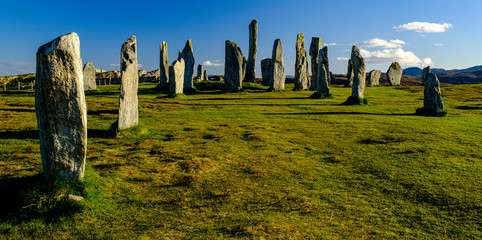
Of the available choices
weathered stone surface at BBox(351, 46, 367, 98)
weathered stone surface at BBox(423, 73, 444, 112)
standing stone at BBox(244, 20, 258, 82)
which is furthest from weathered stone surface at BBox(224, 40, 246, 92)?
weathered stone surface at BBox(423, 73, 444, 112)

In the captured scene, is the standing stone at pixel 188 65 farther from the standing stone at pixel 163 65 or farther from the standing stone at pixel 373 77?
the standing stone at pixel 373 77

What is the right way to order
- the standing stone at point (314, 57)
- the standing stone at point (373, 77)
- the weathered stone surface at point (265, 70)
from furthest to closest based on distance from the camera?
the standing stone at point (373, 77)
the weathered stone surface at point (265, 70)
the standing stone at point (314, 57)

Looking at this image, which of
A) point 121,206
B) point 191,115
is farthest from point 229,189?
point 191,115

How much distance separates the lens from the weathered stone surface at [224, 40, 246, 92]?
Answer: 25828 mm

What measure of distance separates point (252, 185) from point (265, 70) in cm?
3285

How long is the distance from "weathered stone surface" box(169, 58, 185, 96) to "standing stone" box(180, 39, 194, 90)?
4.16 m

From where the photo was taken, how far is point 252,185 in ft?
20.4

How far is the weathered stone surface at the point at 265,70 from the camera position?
1433 inches

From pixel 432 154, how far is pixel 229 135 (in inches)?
226

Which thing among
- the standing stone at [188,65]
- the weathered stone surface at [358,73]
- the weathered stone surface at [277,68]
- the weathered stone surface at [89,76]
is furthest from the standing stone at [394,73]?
the weathered stone surface at [89,76]

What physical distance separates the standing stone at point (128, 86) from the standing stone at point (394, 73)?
37023 millimetres

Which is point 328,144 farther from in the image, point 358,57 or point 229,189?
point 358,57

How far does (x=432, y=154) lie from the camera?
812 centimetres

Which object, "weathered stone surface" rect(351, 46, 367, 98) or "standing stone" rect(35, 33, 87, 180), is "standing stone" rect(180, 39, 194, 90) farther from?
"standing stone" rect(35, 33, 87, 180)
